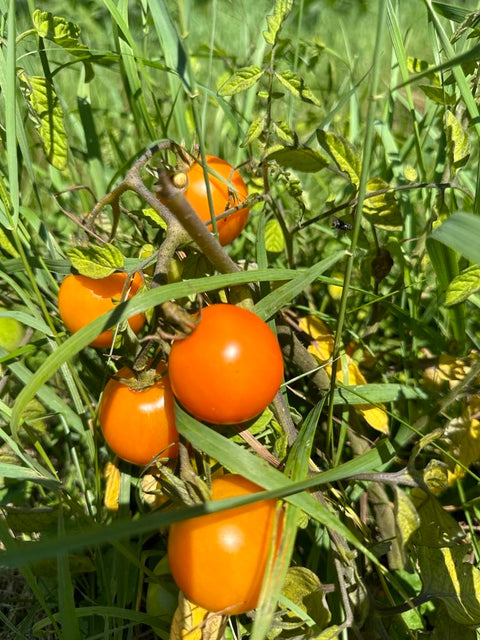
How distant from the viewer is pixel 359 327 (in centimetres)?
124

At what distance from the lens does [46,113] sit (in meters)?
0.89

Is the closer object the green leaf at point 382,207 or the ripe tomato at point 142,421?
the ripe tomato at point 142,421

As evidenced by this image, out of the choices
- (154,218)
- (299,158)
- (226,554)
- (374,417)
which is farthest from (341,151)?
(226,554)

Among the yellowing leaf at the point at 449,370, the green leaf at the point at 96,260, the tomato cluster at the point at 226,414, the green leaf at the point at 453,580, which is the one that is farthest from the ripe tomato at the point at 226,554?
the yellowing leaf at the point at 449,370

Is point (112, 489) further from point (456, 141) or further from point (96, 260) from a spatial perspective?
point (456, 141)

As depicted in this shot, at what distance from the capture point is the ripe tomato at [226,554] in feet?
2.10

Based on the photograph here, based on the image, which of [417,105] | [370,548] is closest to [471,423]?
[370,548]

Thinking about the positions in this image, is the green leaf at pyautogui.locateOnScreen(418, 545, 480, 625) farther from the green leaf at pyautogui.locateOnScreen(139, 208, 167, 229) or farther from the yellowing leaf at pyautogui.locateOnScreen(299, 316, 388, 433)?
the green leaf at pyautogui.locateOnScreen(139, 208, 167, 229)

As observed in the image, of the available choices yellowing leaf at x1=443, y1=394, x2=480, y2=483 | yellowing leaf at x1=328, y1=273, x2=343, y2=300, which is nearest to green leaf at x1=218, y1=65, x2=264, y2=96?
yellowing leaf at x1=328, y1=273, x2=343, y2=300

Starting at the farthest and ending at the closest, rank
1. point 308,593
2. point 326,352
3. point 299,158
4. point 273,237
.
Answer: point 273,237 < point 326,352 < point 299,158 < point 308,593

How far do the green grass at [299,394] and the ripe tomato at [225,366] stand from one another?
33 millimetres

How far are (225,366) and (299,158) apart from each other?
0.33 m

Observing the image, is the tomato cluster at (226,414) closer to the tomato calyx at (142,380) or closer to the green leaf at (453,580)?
the tomato calyx at (142,380)

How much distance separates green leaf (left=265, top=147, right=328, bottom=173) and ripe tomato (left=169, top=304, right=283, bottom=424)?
244 millimetres
